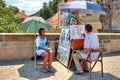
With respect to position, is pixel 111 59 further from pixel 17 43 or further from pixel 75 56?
pixel 17 43

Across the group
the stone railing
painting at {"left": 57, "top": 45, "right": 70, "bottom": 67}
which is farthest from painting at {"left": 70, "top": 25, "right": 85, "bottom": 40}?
the stone railing

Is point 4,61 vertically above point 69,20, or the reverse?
point 69,20

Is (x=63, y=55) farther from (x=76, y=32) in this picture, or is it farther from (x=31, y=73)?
(x=31, y=73)

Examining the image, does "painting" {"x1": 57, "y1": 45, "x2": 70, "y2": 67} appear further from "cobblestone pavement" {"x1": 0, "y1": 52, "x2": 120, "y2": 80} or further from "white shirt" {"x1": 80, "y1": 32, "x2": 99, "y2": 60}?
"white shirt" {"x1": 80, "y1": 32, "x2": 99, "y2": 60}

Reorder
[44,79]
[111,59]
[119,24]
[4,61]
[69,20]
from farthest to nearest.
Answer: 1. [119,24]
2. [111,59]
3. [4,61]
4. [69,20]
5. [44,79]

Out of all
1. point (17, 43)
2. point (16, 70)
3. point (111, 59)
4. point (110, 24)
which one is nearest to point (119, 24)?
point (110, 24)

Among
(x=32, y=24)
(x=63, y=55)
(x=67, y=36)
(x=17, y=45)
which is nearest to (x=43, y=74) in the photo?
(x=63, y=55)

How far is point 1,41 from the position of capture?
9.28m

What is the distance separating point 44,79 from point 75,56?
1.19 m

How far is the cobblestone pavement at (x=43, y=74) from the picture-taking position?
7345 millimetres

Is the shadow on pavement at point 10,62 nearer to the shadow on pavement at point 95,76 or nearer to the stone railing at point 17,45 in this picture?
the stone railing at point 17,45

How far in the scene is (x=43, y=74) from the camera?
771 cm

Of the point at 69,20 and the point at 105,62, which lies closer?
the point at 69,20

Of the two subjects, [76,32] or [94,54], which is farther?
[76,32]
